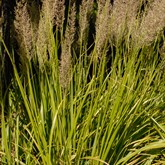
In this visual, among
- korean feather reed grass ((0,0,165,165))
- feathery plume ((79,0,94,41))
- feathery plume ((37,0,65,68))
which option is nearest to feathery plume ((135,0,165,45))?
korean feather reed grass ((0,0,165,165))

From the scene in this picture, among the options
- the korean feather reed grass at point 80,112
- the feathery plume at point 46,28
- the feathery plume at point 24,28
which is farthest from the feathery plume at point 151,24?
the feathery plume at point 24,28

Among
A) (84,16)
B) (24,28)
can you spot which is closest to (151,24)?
(84,16)

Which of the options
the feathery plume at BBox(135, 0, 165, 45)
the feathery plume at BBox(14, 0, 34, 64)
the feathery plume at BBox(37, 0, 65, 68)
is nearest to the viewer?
the feathery plume at BBox(14, 0, 34, 64)

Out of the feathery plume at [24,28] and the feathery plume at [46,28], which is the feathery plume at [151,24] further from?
the feathery plume at [24,28]

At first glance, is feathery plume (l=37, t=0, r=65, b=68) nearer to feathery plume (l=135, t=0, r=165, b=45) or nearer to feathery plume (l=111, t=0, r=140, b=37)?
feathery plume (l=111, t=0, r=140, b=37)

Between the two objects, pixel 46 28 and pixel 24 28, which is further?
pixel 46 28

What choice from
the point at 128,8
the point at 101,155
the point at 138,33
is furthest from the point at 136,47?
the point at 101,155

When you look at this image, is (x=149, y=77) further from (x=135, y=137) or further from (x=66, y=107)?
(x=66, y=107)

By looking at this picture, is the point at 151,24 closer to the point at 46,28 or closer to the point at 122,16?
the point at 122,16

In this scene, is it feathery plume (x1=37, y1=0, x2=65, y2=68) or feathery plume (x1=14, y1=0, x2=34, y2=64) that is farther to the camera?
feathery plume (x1=37, y1=0, x2=65, y2=68)

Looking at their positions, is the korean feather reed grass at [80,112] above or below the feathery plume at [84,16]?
below

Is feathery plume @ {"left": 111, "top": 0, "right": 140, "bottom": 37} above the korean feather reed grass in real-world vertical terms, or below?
above

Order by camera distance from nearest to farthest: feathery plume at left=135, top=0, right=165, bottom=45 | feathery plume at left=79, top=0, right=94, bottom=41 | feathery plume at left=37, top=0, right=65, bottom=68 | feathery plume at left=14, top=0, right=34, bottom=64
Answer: feathery plume at left=14, top=0, right=34, bottom=64 < feathery plume at left=37, top=0, right=65, bottom=68 < feathery plume at left=79, top=0, right=94, bottom=41 < feathery plume at left=135, top=0, right=165, bottom=45

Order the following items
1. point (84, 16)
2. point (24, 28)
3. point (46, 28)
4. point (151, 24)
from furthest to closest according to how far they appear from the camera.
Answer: point (151, 24)
point (84, 16)
point (46, 28)
point (24, 28)
